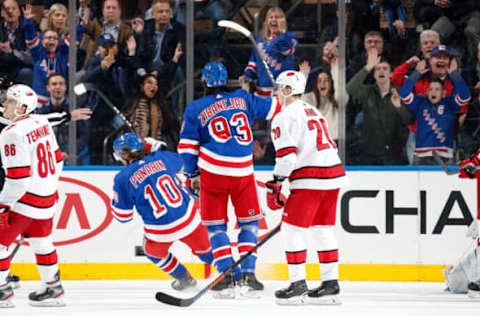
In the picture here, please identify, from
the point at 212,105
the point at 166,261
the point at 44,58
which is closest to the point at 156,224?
the point at 166,261

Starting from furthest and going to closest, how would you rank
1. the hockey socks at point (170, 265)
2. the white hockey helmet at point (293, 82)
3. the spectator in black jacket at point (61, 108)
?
the spectator in black jacket at point (61, 108), the hockey socks at point (170, 265), the white hockey helmet at point (293, 82)

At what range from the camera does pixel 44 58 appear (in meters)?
6.29

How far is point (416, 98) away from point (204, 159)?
79.2 inches

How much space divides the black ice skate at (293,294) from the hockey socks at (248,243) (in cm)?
35

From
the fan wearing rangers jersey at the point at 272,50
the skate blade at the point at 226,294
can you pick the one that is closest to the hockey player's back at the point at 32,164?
the skate blade at the point at 226,294

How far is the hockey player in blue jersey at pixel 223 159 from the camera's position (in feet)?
15.8

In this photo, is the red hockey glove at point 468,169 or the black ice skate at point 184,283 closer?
the red hockey glove at point 468,169

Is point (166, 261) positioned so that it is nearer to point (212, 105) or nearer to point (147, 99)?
point (212, 105)

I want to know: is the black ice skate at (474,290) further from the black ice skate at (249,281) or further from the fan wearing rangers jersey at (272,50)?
the fan wearing rangers jersey at (272,50)

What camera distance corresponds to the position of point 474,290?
4.81 metres

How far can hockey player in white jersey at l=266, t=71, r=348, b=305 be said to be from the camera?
4.43 m

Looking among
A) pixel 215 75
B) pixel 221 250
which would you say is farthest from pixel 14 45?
pixel 221 250

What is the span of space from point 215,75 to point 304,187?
901 millimetres

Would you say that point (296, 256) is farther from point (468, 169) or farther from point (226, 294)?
point (468, 169)
